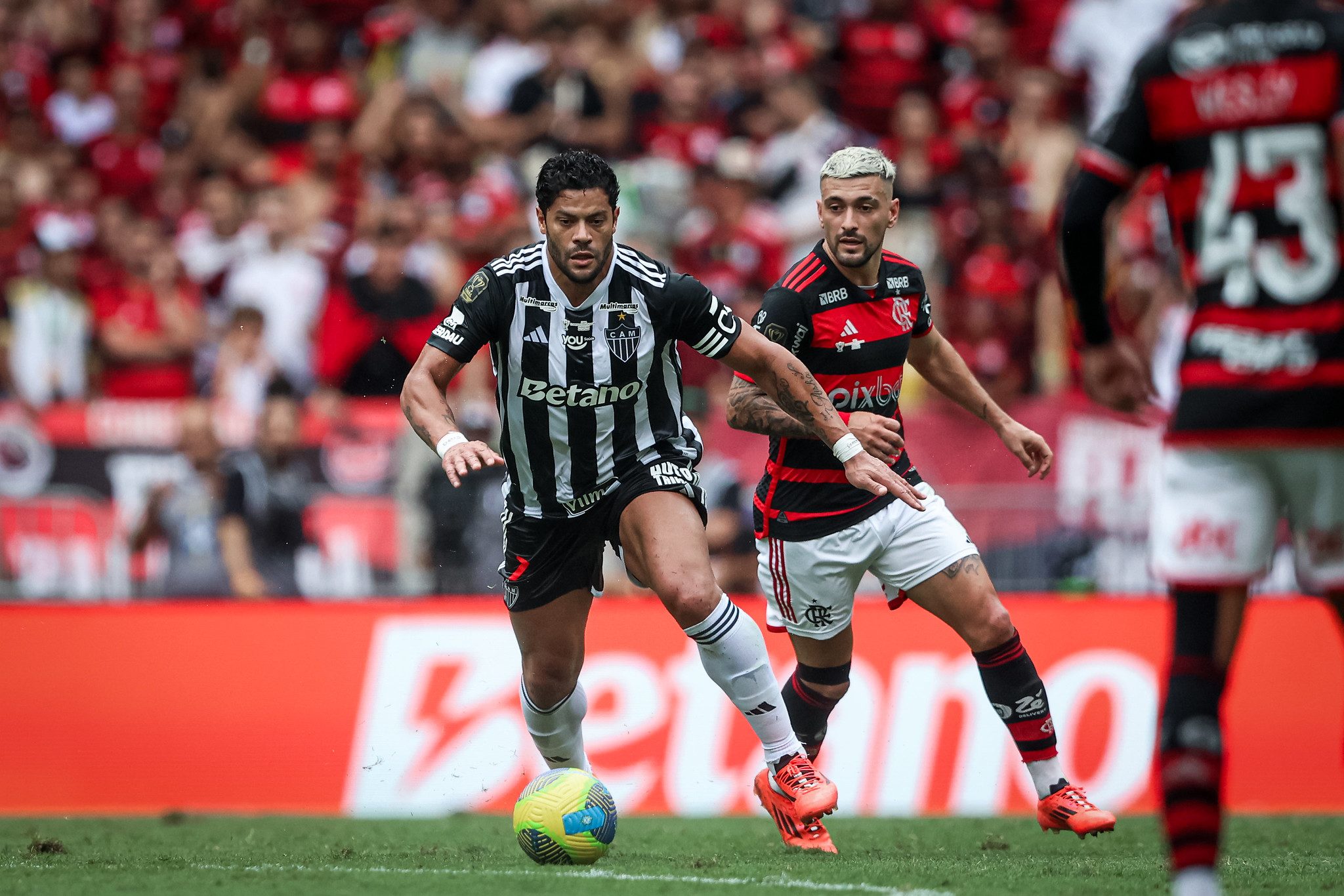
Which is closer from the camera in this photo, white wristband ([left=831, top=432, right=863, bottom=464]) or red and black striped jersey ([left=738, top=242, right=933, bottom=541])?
white wristband ([left=831, top=432, right=863, bottom=464])

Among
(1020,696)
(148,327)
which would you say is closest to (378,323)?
(148,327)

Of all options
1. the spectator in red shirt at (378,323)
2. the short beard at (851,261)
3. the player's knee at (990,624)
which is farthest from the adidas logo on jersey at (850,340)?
the spectator in red shirt at (378,323)

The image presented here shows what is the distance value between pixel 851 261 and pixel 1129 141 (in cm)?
251

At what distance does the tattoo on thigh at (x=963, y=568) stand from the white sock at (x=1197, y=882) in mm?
2661

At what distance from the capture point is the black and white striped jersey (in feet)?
20.0

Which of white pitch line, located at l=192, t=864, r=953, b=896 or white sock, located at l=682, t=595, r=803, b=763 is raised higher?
white sock, located at l=682, t=595, r=803, b=763

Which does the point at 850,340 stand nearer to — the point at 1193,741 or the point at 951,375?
the point at 951,375

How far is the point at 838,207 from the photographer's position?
645cm

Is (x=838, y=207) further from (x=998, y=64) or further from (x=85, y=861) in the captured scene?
(x=998, y=64)

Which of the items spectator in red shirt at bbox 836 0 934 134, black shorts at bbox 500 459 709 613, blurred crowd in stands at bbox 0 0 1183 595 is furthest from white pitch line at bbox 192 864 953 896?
spectator in red shirt at bbox 836 0 934 134

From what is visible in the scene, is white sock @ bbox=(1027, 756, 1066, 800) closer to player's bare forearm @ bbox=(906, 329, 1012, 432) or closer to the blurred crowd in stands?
player's bare forearm @ bbox=(906, 329, 1012, 432)

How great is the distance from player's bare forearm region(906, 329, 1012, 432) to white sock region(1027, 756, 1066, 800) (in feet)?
4.91

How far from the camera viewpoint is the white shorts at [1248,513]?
3.81m

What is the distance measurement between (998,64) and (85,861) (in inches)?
477
